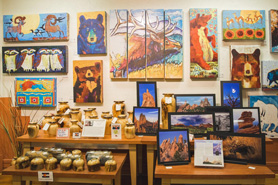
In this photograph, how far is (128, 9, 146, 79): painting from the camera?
9.09ft

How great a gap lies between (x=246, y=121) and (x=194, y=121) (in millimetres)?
575

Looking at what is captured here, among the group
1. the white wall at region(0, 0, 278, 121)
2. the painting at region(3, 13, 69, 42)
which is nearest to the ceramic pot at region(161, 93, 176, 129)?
the white wall at region(0, 0, 278, 121)

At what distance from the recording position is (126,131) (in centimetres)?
224

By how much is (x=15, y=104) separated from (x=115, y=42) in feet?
5.33

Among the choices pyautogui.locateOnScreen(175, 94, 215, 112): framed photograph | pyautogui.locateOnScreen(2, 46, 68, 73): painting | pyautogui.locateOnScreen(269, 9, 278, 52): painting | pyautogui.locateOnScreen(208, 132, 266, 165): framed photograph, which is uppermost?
pyautogui.locateOnScreen(269, 9, 278, 52): painting

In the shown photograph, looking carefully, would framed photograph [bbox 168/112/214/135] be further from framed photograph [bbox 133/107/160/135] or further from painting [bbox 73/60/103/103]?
painting [bbox 73/60/103/103]

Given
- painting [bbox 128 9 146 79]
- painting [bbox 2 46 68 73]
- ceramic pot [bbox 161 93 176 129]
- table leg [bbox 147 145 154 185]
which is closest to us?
table leg [bbox 147 145 154 185]

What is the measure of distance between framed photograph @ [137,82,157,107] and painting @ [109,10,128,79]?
268 millimetres

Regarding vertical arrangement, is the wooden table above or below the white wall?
below

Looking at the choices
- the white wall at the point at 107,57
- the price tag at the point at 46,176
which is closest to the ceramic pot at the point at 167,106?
the white wall at the point at 107,57

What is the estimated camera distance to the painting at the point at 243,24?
107 inches

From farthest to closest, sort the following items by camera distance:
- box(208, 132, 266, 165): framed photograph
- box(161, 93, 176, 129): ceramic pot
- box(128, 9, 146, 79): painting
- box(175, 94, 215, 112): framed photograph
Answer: box(128, 9, 146, 79): painting → box(175, 94, 215, 112): framed photograph → box(161, 93, 176, 129): ceramic pot → box(208, 132, 266, 165): framed photograph

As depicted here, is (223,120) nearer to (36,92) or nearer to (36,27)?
(36,92)

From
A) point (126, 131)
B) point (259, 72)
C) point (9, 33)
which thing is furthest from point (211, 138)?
point (9, 33)
